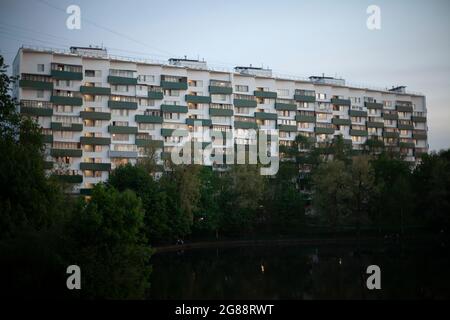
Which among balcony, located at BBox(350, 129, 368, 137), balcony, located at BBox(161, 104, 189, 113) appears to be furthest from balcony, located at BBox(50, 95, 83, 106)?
balcony, located at BBox(350, 129, 368, 137)

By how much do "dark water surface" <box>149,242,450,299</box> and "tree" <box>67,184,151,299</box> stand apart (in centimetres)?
425

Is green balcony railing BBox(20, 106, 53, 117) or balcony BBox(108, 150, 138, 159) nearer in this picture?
green balcony railing BBox(20, 106, 53, 117)

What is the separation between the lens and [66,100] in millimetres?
91562

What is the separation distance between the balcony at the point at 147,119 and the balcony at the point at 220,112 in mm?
11056

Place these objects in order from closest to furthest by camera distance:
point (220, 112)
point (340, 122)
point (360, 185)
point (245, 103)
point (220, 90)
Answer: point (360, 185) → point (220, 112) → point (220, 90) → point (245, 103) → point (340, 122)

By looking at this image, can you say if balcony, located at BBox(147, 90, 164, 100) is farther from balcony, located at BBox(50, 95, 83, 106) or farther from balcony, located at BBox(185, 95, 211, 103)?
balcony, located at BBox(50, 95, 83, 106)

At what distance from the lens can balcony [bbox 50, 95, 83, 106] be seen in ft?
298

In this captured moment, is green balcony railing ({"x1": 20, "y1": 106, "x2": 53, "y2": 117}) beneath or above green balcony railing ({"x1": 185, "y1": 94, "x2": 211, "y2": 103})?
beneath

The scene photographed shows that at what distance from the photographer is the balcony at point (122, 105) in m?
95.2

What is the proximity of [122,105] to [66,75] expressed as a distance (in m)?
11.5

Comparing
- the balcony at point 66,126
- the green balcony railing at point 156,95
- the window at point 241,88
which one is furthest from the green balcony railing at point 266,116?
the balcony at point 66,126

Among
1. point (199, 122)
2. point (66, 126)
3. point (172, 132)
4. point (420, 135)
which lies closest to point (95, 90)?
point (66, 126)

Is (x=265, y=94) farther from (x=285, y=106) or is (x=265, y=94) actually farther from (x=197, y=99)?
(x=197, y=99)
